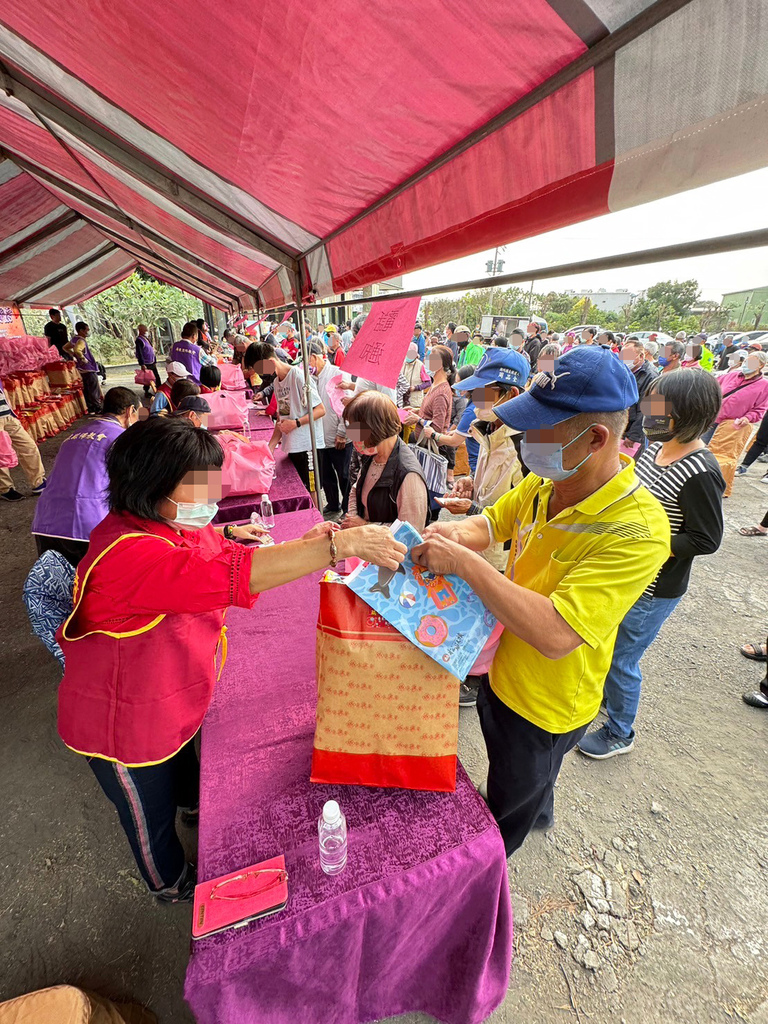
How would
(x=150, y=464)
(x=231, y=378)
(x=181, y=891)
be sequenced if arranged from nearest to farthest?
1. (x=150, y=464)
2. (x=181, y=891)
3. (x=231, y=378)

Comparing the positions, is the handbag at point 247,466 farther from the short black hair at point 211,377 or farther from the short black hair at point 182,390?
the short black hair at point 211,377

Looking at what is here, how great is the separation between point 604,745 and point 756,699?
54.3 inches

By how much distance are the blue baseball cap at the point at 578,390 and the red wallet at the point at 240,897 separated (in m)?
1.44

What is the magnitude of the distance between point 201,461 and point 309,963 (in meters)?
1.44

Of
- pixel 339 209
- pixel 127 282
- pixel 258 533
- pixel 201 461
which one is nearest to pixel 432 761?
pixel 201 461

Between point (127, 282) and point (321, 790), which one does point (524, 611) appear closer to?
point (321, 790)

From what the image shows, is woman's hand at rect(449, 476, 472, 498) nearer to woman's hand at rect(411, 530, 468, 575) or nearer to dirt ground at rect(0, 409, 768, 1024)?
dirt ground at rect(0, 409, 768, 1024)

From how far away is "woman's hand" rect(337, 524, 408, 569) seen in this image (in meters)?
1.24

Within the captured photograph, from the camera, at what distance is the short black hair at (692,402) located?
6.66 feet

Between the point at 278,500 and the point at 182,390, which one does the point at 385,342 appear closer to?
the point at 278,500

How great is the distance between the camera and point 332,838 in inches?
45.8

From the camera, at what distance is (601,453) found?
1256 mm

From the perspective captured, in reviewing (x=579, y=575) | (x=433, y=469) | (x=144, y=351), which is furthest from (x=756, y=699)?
(x=144, y=351)

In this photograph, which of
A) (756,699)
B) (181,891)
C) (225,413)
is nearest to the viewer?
(181,891)
